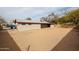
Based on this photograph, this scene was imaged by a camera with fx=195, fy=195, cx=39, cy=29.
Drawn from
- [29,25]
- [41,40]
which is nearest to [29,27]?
[29,25]

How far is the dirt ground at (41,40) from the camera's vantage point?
5.62ft

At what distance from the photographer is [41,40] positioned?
→ 1.72 meters

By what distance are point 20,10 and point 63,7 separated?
38 centimetres

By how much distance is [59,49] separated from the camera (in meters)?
1.72

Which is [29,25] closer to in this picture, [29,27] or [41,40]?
[29,27]

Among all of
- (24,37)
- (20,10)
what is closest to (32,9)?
(20,10)

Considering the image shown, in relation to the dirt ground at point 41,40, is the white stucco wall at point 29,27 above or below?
above

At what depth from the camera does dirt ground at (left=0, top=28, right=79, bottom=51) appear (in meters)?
1.71

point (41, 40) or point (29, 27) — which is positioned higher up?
point (29, 27)

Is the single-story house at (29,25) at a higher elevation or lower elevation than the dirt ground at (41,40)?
higher

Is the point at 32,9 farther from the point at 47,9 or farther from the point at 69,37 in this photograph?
the point at 69,37

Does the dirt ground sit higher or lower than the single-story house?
lower

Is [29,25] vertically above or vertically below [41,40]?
above
